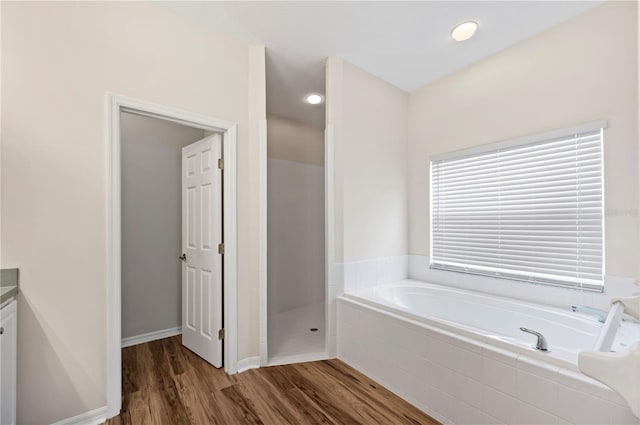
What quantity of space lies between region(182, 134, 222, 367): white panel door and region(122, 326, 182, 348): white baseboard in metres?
0.37

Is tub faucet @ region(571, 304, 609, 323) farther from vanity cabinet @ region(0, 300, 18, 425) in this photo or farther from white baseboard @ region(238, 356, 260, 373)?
vanity cabinet @ region(0, 300, 18, 425)

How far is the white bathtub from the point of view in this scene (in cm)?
128

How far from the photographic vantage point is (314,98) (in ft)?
10.9

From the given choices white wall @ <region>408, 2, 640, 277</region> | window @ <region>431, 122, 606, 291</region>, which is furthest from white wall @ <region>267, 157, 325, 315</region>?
white wall @ <region>408, 2, 640, 277</region>

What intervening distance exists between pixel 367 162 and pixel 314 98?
117 centimetres

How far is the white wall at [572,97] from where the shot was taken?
1.84 m

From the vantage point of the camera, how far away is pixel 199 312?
2469 mm

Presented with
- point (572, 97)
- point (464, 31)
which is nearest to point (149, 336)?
Answer: point (464, 31)

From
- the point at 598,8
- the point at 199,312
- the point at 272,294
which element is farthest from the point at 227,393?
the point at 598,8

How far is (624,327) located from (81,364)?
11.0ft

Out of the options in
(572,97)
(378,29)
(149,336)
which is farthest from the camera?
(149,336)

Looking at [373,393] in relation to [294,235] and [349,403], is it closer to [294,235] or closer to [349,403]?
[349,403]

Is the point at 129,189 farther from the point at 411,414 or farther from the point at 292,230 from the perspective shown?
the point at 411,414

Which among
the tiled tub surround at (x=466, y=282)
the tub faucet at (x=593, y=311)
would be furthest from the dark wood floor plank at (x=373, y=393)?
the tub faucet at (x=593, y=311)
